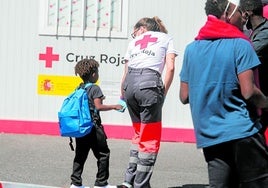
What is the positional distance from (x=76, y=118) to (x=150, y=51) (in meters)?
0.95

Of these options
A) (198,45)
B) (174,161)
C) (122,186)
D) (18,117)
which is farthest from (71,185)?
(18,117)

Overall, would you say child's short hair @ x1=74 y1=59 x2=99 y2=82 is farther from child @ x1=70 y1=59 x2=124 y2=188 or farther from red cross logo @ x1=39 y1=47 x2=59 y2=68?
red cross logo @ x1=39 y1=47 x2=59 y2=68

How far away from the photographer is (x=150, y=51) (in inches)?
241

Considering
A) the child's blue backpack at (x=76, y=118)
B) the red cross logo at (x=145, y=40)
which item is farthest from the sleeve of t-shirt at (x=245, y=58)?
the child's blue backpack at (x=76, y=118)

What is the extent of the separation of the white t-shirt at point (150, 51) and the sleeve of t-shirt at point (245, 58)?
2162 mm

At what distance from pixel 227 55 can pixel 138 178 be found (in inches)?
94.4

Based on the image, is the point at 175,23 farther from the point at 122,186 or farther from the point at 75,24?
the point at 122,186

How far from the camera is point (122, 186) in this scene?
642cm

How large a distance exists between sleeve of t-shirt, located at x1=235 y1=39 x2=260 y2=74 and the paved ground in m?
3.09

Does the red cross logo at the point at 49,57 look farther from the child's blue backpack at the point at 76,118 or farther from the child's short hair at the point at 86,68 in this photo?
the child's blue backpack at the point at 76,118

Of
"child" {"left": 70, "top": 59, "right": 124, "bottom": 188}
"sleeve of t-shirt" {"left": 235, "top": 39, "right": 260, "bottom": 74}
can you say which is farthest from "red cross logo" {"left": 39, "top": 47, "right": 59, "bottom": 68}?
"sleeve of t-shirt" {"left": 235, "top": 39, "right": 260, "bottom": 74}

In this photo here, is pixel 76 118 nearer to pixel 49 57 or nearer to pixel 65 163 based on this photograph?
pixel 65 163

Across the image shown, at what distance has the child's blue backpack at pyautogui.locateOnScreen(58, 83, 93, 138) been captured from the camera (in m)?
5.98

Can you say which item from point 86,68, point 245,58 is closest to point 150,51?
point 86,68
